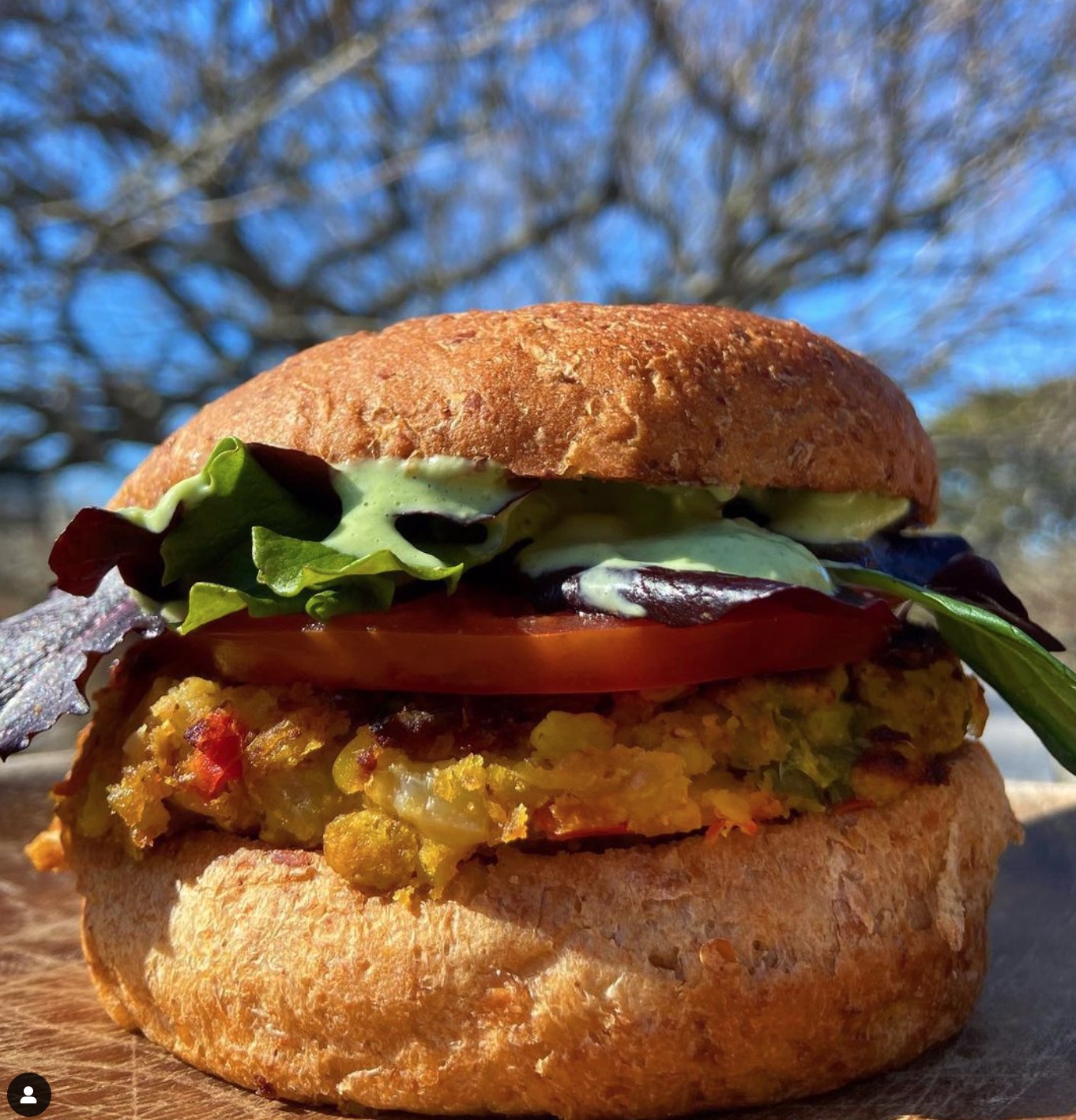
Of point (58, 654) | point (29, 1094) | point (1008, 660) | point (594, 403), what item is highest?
point (58, 654)

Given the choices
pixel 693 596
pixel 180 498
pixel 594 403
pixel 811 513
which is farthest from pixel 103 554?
pixel 811 513

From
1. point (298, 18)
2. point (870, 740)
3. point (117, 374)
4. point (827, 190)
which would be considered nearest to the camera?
point (870, 740)

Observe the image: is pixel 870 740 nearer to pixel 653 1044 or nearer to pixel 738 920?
pixel 738 920

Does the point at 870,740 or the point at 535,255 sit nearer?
the point at 870,740

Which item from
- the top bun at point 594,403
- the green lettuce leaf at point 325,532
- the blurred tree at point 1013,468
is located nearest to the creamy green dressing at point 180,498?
the green lettuce leaf at point 325,532

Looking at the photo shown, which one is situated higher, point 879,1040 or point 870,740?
point 870,740

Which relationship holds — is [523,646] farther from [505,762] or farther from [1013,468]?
[1013,468]

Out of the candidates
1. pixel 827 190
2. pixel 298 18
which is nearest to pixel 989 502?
pixel 827 190
